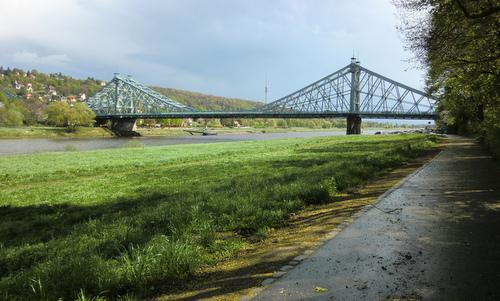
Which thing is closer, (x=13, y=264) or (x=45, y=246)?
(x=13, y=264)

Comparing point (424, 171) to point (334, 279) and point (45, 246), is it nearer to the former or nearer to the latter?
point (334, 279)

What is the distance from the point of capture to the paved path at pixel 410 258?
14.6 ft

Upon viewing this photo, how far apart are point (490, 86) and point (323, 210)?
1339 cm

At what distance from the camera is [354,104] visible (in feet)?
348

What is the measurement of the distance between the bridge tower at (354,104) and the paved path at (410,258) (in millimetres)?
90749

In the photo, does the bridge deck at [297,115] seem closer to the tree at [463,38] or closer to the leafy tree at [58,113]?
the leafy tree at [58,113]

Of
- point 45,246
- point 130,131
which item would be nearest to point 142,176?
point 45,246

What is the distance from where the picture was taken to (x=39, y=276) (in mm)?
5254

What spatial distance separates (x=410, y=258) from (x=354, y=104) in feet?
344

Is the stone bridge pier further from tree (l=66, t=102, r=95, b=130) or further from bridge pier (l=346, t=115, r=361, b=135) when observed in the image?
bridge pier (l=346, t=115, r=361, b=135)

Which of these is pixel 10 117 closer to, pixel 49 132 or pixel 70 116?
pixel 70 116

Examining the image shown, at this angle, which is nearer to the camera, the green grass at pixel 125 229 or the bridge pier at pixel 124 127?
the green grass at pixel 125 229

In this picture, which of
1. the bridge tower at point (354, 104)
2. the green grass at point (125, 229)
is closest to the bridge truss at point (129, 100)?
the bridge tower at point (354, 104)

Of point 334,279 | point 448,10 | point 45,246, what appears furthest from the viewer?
point 448,10
